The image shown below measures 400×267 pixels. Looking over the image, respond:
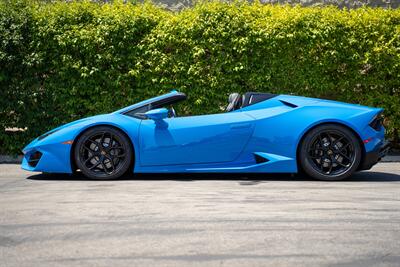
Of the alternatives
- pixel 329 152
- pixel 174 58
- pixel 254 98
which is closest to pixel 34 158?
pixel 254 98

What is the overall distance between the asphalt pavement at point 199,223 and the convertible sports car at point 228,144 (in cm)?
30

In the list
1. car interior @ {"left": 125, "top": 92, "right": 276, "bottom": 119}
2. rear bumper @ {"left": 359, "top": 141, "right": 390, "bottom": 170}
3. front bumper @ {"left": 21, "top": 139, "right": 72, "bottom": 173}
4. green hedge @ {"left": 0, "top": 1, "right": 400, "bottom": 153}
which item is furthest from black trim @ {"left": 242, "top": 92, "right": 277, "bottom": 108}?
green hedge @ {"left": 0, "top": 1, "right": 400, "bottom": 153}

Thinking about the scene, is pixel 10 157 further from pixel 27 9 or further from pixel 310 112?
pixel 310 112

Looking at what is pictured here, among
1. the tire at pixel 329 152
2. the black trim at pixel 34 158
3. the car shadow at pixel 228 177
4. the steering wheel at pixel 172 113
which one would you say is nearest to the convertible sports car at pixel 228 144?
the tire at pixel 329 152

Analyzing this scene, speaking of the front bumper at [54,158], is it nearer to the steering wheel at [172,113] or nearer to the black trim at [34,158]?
the black trim at [34,158]

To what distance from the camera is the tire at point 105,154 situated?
28.8ft

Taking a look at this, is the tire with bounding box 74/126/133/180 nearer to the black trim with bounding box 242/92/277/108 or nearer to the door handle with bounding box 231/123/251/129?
the door handle with bounding box 231/123/251/129

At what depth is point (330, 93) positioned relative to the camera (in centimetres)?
1235

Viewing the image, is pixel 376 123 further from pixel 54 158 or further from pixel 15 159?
pixel 15 159

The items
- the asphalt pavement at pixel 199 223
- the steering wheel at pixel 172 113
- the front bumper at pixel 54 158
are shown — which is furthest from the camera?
the steering wheel at pixel 172 113

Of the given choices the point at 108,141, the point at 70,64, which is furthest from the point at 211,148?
the point at 70,64

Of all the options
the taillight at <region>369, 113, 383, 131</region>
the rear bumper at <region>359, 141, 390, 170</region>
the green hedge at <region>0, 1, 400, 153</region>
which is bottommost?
the rear bumper at <region>359, 141, 390, 170</region>

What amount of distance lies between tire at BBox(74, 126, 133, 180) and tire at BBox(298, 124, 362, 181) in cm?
210

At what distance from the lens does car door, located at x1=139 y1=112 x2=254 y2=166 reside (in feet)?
28.6
